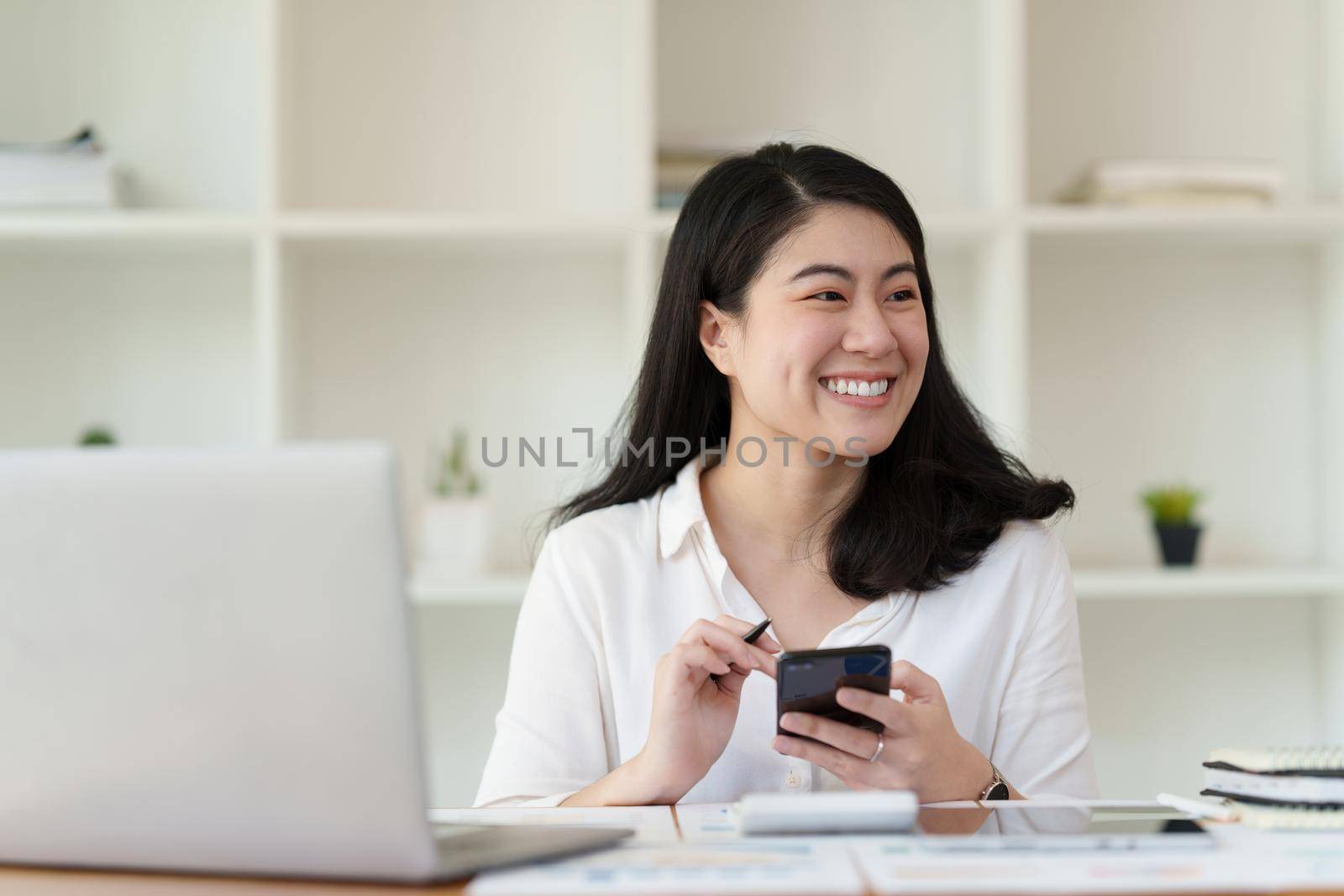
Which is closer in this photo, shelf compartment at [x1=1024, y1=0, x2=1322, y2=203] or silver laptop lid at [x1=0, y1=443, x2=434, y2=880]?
silver laptop lid at [x1=0, y1=443, x2=434, y2=880]

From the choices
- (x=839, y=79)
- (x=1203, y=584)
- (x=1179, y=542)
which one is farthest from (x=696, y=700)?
(x=839, y=79)

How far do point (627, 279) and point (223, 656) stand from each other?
5.94 feet

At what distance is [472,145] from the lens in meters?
2.54

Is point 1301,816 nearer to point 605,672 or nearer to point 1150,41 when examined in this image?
point 605,672

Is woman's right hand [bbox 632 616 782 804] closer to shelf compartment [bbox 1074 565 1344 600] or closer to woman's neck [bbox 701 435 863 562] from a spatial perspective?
woman's neck [bbox 701 435 863 562]

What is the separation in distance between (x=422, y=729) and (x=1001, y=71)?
1.91 m

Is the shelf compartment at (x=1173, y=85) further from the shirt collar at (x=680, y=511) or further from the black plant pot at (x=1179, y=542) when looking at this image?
the shirt collar at (x=680, y=511)

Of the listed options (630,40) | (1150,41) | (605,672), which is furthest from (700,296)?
(1150,41)

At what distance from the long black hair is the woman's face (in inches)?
1.6

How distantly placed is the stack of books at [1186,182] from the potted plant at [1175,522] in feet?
1.85

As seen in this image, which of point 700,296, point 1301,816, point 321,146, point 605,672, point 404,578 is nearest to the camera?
point 404,578

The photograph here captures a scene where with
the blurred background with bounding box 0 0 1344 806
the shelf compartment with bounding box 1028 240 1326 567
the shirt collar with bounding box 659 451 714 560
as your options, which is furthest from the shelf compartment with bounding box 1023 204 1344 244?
the shirt collar with bounding box 659 451 714 560

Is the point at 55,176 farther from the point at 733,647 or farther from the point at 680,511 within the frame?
the point at 733,647

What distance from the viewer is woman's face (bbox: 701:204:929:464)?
1.52 metres
